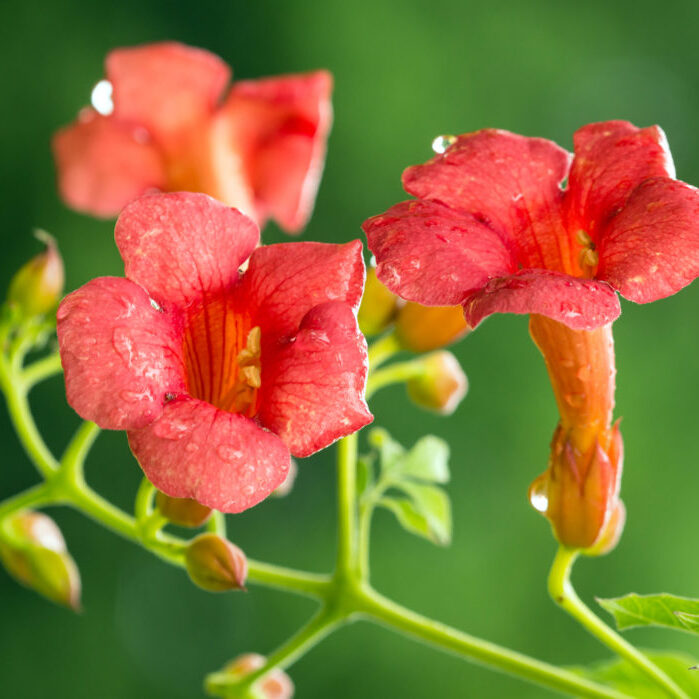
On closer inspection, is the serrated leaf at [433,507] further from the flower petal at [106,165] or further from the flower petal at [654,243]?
the flower petal at [106,165]

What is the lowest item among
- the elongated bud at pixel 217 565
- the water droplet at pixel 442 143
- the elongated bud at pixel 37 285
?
the elongated bud at pixel 217 565

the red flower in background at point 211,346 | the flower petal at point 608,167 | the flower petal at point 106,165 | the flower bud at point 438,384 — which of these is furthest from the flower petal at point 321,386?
the flower petal at point 106,165

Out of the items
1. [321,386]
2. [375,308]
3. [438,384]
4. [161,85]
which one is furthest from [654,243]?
[161,85]

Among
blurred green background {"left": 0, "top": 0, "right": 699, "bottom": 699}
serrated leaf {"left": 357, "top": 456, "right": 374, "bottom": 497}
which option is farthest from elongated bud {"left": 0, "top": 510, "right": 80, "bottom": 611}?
blurred green background {"left": 0, "top": 0, "right": 699, "bottom": 699}

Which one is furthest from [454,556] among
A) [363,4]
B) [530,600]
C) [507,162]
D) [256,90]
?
[507,162]

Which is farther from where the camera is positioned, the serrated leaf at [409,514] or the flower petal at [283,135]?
the flower petal at [283,135]

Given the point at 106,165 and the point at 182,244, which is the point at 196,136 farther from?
the point at 182,244

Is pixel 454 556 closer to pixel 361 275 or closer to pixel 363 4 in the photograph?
pixel 363 4
